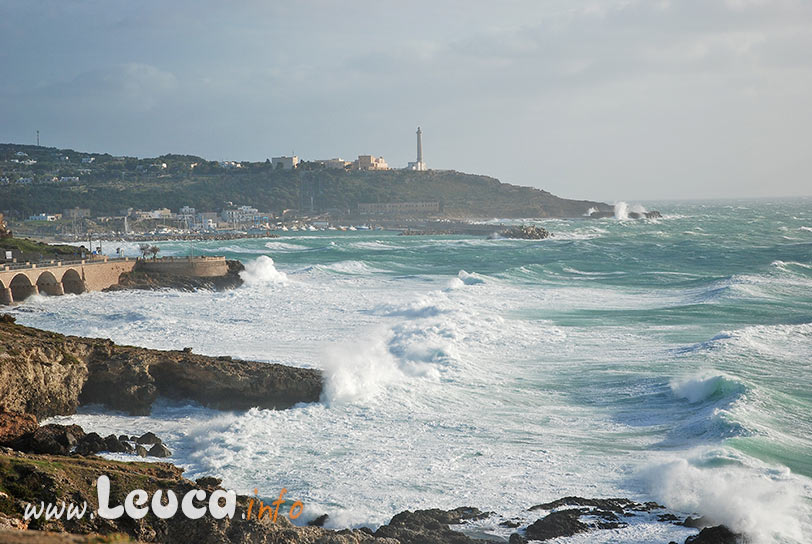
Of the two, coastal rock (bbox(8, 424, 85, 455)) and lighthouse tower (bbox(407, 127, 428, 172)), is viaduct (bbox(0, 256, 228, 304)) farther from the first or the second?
lighthouse tower (bbox(407, 127, 428, 172))

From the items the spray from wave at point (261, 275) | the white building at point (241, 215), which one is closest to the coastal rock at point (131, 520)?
the spray from wave at point (261, 275)

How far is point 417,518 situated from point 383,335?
14992 mm

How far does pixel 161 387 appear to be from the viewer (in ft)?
62.6

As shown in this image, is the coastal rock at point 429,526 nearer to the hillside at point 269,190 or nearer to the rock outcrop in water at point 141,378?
the rock outcrop in water at point 141,378

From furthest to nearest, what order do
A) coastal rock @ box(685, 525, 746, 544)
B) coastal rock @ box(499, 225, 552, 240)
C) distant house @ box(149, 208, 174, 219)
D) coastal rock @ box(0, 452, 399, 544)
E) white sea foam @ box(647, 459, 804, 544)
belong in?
distant house @ box(149, 208, 174, 219), coastal rock @ box(499, 225, 552, 240), white sea foam @ box(647, 459, 804, 544), coastal rock @ box(685, 525, 746, 544), coastal rock @ box(0, 452, 399, 544)

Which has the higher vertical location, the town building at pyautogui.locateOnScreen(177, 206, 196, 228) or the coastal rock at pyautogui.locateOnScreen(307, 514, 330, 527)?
the town building at pyautogui.locateOnScreen(177, 206, 196, 228)

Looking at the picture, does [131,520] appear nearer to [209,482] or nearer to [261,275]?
[209,482]

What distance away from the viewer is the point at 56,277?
1537 inches

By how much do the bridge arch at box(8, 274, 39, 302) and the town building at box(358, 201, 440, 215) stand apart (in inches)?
4443

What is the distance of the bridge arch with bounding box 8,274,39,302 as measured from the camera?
37531 millimetres

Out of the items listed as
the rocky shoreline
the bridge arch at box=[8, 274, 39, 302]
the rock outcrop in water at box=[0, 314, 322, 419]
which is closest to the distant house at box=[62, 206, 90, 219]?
the bridge arch at box=[8, 274, 39, 302]

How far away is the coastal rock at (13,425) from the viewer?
14.0 m

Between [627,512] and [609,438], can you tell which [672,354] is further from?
[627,512]

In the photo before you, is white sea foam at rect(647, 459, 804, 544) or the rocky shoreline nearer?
the rocky shoreline
